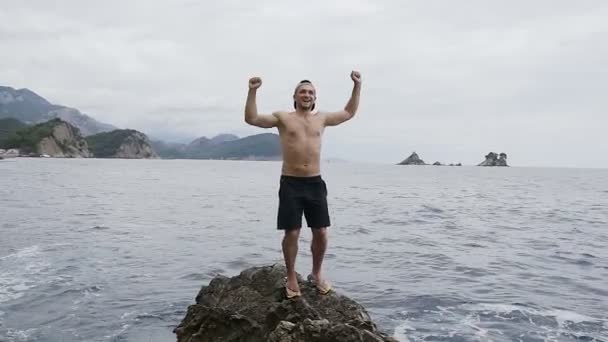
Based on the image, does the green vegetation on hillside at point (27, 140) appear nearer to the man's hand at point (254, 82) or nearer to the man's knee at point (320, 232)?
the man's knee at point (320, 232)

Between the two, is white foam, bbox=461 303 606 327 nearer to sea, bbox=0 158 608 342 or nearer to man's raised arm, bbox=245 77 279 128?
sea, bbox=0 158 608 342

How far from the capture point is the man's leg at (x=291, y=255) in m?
7.59

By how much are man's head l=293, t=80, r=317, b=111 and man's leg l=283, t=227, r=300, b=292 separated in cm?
184

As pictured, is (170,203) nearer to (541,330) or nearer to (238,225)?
(238,225)

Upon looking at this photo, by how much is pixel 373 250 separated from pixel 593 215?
2414 cm

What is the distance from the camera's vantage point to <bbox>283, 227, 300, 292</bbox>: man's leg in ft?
24.9

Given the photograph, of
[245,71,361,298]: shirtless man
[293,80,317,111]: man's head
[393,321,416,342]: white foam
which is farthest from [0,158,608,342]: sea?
[293,80,317,111]: man's head

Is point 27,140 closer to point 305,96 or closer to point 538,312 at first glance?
point 538,312

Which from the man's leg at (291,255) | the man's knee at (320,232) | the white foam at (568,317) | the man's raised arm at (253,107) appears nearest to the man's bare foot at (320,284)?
the man's leg at (291,255)

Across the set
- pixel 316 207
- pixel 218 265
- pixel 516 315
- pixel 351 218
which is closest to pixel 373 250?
pixel 218 265

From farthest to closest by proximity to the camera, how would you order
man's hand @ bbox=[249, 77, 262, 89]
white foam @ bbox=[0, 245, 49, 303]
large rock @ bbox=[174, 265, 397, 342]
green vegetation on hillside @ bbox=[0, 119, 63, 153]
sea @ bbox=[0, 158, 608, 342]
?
green vegetation on hillside @ bbox=[0, 119, 63, 153], white foam @ bbox=[0, 245, 49, 303], sea @ bbox=[0, 158, 608, 342], man's hand @ bbox=[249, 77, 262, 89], large rock @ bbox=[174, 265, 397, 342]

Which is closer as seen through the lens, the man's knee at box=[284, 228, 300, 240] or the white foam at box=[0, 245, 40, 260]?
the man's knee at box=[284, 228, 300, 240]

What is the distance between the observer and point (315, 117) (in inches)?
310

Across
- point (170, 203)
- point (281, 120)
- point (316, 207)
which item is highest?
point (281, 120)
